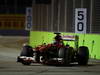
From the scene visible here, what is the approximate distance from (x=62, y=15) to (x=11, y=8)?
104 ft

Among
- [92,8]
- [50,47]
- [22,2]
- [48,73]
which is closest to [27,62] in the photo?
[50,47]

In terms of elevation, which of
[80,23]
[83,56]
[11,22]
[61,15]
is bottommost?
[83,56]

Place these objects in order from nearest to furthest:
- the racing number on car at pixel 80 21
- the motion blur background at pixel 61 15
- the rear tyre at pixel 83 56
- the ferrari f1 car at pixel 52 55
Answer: the ferrari f1 car at pixel 52 55 < the rear tyre at pixel 83 56 < the racing number on car at pixel 80 21 < the motion blur background at pixel 61 15

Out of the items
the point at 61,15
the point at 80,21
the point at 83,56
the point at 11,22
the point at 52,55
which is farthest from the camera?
the point at 11,22

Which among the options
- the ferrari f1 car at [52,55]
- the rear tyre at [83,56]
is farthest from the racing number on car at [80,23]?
the ferrari f1 car at [52,55]

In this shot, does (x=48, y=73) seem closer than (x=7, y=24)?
Yes

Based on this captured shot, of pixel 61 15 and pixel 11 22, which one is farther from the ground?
pixel 61 15

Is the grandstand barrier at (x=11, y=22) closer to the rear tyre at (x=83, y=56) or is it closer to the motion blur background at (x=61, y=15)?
the motion blur background at (x=61, y=15)

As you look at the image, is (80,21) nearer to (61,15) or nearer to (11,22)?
(61,15)

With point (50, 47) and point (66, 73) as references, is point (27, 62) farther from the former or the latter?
point (66, 73)

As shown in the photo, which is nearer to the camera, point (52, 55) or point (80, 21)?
point (52, 55)

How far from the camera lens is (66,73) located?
1658 centimetres

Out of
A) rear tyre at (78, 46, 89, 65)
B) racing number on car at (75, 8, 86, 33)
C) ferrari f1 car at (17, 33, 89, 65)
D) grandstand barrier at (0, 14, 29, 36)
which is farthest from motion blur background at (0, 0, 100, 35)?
grandstand barrier at (0, 14, 29, 36)

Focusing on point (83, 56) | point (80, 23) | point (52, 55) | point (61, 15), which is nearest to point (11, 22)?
point (61, 15)
